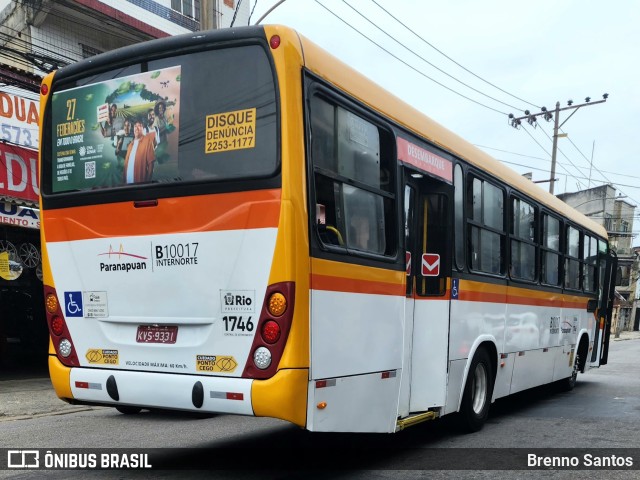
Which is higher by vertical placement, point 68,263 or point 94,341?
point 68,263

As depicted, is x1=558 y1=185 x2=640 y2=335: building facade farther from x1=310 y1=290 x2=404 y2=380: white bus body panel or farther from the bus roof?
x1=310 y1=290 x2=404 y2=380: white bus body panel

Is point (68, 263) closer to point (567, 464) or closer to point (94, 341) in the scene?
point (94, 341)

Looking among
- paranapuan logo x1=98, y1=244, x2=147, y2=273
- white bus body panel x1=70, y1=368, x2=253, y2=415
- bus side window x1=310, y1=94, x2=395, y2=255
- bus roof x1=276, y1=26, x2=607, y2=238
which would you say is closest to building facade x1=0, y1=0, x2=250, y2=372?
bus roof x1=276, y1=26, x2=607, y2=238

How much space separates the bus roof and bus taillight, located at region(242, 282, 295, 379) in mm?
1651

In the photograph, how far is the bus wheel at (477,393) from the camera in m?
7.36

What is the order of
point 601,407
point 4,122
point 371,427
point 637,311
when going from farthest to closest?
point 637,311 < point 4,122 < point 601,407 < point 371,427

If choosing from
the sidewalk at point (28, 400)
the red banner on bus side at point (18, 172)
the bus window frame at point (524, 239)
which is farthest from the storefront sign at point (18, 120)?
the bus window frame at point (524, 239)

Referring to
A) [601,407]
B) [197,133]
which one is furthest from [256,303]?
[601,407]

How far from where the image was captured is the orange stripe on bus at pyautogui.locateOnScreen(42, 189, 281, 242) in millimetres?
4609

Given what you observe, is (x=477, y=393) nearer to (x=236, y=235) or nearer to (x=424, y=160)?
(x=424, y=160)

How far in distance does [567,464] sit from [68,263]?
15.8 feet

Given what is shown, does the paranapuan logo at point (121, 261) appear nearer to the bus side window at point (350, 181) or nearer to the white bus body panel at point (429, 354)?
the bus side window at point (350, 181)

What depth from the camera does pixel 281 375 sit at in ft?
14.5

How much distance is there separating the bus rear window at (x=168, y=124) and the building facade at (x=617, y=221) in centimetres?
5213
